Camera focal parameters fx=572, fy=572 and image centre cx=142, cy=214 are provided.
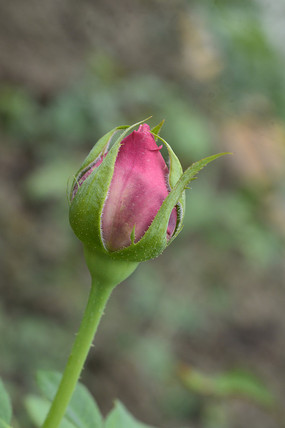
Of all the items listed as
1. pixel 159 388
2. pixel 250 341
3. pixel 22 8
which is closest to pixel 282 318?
pixel 250 341

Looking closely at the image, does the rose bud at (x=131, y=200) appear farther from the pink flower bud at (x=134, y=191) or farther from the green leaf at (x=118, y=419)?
the green leaf at (x=118, y=419)

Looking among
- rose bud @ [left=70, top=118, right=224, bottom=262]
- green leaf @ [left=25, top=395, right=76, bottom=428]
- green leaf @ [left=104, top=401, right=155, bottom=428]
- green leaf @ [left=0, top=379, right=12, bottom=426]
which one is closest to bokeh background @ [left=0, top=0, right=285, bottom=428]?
green leaf @ [left=25, top=395, right=76, bottom=428]

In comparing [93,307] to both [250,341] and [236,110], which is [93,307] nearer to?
[236,110]

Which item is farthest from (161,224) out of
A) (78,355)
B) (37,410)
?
(37,410)

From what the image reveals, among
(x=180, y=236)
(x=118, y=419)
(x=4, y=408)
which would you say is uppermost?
(x=180, y=236)

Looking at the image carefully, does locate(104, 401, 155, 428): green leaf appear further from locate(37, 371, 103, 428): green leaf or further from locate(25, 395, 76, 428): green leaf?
locate(25, 395, 76, 428): green leaf

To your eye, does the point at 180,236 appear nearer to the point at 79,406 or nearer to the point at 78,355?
the point at 79,406

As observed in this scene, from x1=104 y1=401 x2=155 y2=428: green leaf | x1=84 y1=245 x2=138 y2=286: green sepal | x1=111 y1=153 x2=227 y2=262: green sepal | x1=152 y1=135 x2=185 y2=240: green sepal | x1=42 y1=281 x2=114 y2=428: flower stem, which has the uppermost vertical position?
x1=152 y1=135 x2=185 y2=240: green sepal
